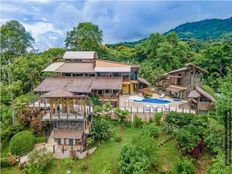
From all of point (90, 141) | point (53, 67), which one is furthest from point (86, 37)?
point (90, 141)

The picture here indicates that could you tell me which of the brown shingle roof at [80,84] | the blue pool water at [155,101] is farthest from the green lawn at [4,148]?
the blue pool water at [155,101]

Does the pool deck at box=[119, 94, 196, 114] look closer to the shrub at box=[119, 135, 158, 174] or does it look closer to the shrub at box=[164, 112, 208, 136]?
the shrub at box=[164, 112, 208, 136]

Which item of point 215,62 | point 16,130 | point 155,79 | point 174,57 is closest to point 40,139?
point 16,130

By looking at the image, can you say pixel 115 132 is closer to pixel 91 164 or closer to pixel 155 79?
pixel 91 164

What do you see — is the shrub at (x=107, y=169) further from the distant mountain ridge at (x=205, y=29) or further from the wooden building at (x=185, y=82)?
the distant mountain ridge at (x=205, y=29)

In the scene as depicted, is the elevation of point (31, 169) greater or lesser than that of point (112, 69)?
lesser

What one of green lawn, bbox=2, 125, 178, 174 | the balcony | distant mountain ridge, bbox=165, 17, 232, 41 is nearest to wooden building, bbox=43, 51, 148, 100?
the balcony

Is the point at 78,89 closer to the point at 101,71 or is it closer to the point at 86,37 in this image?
the point at 101,71
